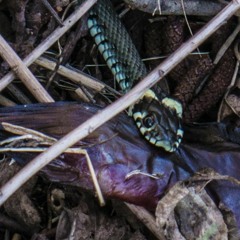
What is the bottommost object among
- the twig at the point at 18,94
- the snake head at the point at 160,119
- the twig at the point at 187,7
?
the snake head at the point at 160,119

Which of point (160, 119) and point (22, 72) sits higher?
point (22, 72)

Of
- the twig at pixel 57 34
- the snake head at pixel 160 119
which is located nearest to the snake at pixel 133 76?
the snake head at pixel 160 119

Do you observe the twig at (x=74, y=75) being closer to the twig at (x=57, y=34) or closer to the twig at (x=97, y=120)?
the twig at (x=57, y=34)

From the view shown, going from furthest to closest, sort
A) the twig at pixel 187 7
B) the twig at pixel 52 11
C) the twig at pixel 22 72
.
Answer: the twig at pixel 187 7, the twig at pixel 52 11, the twig at pixel 22 72

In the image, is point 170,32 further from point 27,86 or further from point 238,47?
point 27,86

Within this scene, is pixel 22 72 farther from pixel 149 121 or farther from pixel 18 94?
pixel 149 121

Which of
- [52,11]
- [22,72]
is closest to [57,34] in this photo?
[52,11]
